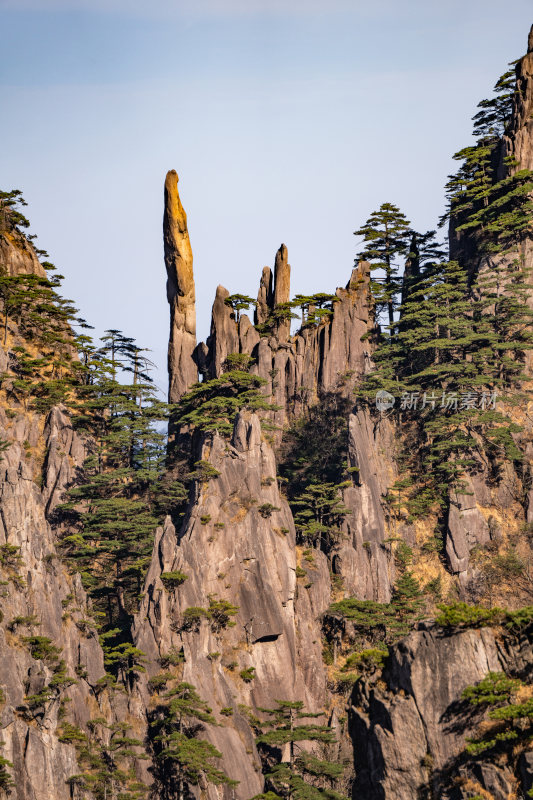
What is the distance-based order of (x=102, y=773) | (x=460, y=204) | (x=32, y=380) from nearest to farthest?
(x=102, y=773) → (x=32, y=380) → (x=460, y=204)

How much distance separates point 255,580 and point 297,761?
13728mm

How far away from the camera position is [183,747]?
51281 mm

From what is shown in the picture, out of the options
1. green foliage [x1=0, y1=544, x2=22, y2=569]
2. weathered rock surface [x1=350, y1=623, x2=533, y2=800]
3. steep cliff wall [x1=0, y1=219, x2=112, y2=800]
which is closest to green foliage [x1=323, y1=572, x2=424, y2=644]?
steep cliff wall [x1=0, y1=219, x2=112, y2=800]

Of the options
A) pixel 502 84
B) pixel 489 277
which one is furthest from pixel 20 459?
pixel 502 84

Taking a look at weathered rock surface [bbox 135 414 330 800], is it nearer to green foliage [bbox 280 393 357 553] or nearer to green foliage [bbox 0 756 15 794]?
green foliage [bbox 280 393 357 553]

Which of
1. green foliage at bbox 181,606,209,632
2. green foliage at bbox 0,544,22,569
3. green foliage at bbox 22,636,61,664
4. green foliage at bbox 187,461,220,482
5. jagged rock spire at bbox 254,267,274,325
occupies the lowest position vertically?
green foliage at bbox 22,636,61,664

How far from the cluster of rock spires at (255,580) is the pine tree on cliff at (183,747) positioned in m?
1.06

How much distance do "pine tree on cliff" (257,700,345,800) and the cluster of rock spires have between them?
1648 millimetres

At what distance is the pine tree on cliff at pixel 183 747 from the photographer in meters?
50.8

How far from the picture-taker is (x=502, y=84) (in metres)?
86.4

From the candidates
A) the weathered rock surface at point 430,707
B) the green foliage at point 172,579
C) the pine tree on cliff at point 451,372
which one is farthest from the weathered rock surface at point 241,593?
the weathered rock surface at point 430,707

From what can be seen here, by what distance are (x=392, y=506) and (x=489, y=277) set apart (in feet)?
70.3

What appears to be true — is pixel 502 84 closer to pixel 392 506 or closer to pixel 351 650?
pixel 392 506

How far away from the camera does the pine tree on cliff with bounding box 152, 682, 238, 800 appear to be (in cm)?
5084
